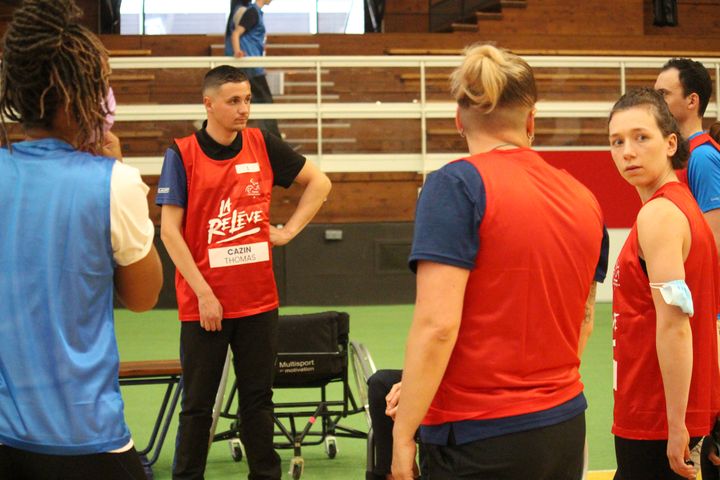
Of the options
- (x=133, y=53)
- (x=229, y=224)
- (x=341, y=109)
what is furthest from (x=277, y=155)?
(x=133, y=53)

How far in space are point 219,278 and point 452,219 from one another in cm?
225

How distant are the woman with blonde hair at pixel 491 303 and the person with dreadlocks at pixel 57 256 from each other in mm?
582

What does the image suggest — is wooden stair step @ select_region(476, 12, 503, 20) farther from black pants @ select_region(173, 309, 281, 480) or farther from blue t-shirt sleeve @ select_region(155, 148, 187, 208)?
black pants @ select_region(173, 309, 281, 480)

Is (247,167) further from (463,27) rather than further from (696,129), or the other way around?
(463,27)

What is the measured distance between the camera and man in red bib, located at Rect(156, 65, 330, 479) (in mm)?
3954

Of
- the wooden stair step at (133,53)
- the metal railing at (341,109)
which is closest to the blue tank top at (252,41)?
the metal railing at (341,109)

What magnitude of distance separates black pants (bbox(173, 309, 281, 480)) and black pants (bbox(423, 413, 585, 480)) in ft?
6.76

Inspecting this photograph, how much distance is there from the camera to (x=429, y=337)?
1.93 metres

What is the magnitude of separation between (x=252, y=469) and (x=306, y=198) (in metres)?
1.24

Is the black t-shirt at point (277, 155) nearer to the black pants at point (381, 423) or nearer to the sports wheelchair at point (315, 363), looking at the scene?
the sports wheelchair at point (315, 363)

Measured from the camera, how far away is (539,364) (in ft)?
6.57

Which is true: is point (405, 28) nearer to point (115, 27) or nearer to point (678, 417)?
point (115, 27)

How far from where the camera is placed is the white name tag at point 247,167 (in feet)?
13.4

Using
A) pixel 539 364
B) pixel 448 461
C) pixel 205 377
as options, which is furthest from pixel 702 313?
pixel 205 377
